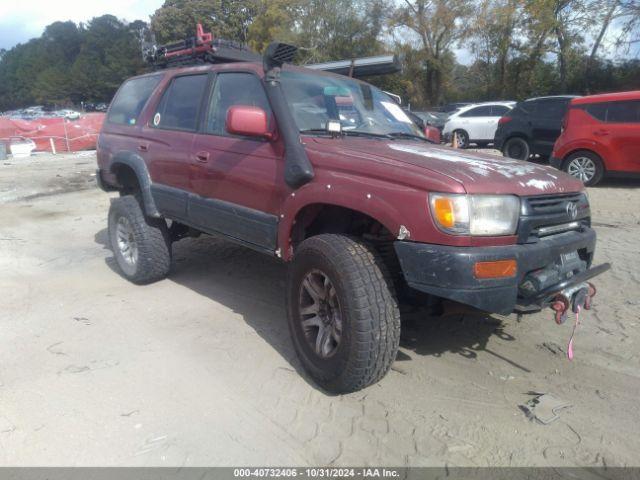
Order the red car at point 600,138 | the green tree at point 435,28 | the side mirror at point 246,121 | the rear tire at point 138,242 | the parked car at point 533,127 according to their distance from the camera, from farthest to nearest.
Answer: the green tree at point 435,28 → the parked car at point 533,127 → the red car at point 600,138 → the rear tire at point 138,242 → the side mirror at point 246,121

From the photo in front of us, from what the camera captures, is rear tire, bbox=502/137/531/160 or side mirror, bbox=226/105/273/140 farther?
rear tire, bbox=502/137/531/160

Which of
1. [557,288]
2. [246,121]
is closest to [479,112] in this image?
[246,121]

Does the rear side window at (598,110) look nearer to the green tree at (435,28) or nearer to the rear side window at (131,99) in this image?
the rear side window at (131,99)

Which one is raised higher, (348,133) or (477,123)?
(348,133)

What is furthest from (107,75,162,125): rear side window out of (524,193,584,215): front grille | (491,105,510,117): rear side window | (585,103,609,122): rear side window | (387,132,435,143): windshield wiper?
(491,105,510,117): rear side window

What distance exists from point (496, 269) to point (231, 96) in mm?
2361

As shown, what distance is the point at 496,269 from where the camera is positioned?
2.50 meters

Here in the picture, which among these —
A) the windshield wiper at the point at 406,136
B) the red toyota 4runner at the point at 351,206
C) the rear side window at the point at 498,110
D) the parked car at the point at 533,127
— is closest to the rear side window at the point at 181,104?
the red toyota 4runner at the point at 351,206

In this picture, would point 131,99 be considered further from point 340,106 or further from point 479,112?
point 479,112

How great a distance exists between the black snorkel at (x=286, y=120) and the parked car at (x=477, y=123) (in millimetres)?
13085

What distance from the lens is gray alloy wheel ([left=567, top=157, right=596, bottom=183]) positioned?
8.70 metres

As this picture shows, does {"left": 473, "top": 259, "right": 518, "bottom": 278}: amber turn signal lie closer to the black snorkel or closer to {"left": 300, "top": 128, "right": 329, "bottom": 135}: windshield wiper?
the black snorkel

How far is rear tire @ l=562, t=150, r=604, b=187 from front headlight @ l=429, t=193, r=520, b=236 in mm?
6915

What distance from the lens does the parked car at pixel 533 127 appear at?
1106cm
